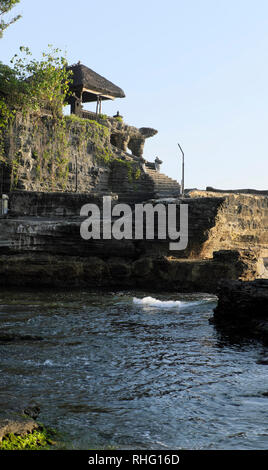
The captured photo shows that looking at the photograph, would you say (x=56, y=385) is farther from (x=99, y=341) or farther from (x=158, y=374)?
(x=99, y=341)

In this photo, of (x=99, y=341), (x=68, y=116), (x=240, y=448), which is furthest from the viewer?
(x=68, y=116)

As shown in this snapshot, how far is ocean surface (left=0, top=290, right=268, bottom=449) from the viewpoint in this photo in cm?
525

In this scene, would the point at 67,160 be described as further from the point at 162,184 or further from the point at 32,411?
the point at 32,411

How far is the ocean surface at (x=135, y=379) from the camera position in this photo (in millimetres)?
5250

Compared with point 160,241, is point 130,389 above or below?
below

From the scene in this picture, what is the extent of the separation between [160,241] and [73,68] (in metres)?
18.2


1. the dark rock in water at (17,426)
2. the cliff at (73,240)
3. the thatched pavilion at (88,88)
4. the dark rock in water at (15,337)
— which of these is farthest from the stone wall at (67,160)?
the dark rock in water at (17,426)

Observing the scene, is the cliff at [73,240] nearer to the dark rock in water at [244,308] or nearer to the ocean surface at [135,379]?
the ocean surface at [135,379]

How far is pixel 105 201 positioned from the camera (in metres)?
21.0

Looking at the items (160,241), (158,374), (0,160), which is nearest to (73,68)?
(0,160)

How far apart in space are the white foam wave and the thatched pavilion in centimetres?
1892

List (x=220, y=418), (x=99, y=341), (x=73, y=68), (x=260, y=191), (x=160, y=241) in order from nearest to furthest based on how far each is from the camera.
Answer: (x=220, y=418) → (x=99, y=341) → (x=160, y=241) → (x=73, y=68) → (x=260, y=191)
